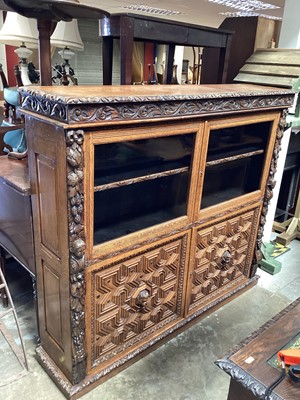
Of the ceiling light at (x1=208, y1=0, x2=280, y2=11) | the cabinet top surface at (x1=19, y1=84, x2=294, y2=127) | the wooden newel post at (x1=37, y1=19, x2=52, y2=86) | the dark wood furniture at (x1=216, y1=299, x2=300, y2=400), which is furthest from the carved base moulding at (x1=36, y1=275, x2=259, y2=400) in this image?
the ceiling light at (x1=208, y1=0, x2=280, y2=11)

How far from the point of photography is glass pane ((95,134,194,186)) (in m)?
1.48

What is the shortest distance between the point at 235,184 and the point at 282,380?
1412mm

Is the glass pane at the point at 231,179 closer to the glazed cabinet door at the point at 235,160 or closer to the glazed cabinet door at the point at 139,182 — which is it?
the glazed cabinet door at the point at 235,160

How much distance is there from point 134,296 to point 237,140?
1102 millimetres

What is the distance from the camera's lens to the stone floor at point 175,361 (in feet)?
5.50

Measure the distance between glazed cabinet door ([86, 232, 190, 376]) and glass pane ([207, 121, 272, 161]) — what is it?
1.70ft

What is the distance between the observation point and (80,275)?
143 centimetres

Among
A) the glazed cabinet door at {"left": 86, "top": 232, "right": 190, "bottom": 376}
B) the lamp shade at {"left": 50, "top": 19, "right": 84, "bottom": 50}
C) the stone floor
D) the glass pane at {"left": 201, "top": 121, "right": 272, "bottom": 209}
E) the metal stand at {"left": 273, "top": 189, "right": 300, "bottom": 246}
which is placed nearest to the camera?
the glazed cabinet door at {"left": 86, "top": 232, "right": 190, "bottom": 376}

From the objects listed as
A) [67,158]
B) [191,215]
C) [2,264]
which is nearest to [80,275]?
[67,158]

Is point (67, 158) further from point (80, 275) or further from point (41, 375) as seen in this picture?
point (41, 375)

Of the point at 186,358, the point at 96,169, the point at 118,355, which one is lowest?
the point at 186,358

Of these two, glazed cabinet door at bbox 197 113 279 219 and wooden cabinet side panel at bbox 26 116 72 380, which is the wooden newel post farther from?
glazed cabinet door at bbox 197 113 279 219

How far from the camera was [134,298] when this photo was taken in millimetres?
1709

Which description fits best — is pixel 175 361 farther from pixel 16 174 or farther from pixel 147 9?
pixel 147 9
